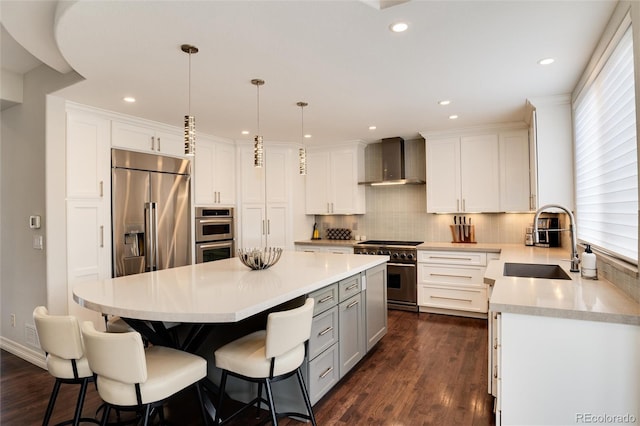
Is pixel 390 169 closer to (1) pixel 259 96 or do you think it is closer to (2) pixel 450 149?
(2) pixel 450 149

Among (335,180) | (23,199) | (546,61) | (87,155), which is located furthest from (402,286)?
(23,199)

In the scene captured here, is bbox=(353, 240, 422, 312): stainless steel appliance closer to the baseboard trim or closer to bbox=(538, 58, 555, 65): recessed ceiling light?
bbox=(538, 58, 555, 65): recessed ceiling light

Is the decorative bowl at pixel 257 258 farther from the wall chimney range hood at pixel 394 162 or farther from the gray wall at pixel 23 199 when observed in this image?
the wall chimney range hood at pixel 394 162

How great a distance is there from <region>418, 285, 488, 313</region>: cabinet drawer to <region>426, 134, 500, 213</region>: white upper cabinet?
1028mm

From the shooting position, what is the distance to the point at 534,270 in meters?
2.89

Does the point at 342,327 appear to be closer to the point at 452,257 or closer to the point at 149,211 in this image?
the point at 452,257

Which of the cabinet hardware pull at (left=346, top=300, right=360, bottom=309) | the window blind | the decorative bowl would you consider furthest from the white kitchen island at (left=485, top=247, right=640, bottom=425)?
the decorative bowl

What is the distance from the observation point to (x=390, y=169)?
5188 mm

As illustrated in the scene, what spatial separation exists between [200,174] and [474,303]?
3752 mm

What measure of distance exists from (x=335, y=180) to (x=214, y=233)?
198cm

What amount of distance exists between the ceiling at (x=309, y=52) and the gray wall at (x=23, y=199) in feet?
0.77

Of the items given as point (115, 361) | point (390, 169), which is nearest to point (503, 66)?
point (390, 169)

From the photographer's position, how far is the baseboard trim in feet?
10.4

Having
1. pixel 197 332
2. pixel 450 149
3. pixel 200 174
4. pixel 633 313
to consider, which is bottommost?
pixel 197 332
